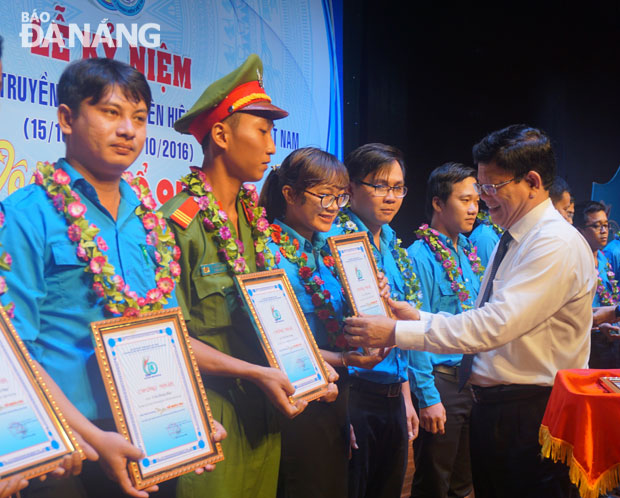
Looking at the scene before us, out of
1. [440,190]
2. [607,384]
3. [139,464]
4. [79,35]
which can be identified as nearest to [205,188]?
[139,464]

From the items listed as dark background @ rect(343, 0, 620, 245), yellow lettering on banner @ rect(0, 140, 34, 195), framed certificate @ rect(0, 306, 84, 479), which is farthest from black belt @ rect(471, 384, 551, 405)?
dark background @ rect(343, 0, 620, 245)

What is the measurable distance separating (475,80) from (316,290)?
3723 mm

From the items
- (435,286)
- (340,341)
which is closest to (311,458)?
(340,341)

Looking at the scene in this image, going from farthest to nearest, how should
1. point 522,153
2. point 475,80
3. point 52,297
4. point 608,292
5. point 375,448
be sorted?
1. point 475,80
2. point 608,292
3. point 375,448
4. point 522,153
5. point 52,297

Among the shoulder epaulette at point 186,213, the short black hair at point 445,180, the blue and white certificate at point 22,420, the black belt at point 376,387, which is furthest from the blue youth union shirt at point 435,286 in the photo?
the blue and white certificate at point 22,420

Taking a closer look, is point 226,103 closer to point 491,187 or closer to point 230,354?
point 230,354

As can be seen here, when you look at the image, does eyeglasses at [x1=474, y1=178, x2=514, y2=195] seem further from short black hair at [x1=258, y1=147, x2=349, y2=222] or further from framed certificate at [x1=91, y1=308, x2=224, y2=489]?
framed certificate at [x1=91, y1=308, x2=224, y2=489]

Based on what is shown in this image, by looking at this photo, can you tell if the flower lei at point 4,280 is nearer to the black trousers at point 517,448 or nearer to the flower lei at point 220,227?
the flower lei at point 220,227

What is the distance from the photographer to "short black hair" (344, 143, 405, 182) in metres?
2.72

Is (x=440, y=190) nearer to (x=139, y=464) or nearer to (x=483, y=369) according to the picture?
(x=483, y=369)

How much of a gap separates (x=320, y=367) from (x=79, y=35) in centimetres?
164

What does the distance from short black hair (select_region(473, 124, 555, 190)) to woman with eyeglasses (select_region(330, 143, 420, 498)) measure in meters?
0.50

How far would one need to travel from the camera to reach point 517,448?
2174 millimetres

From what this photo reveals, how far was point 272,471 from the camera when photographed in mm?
1958
